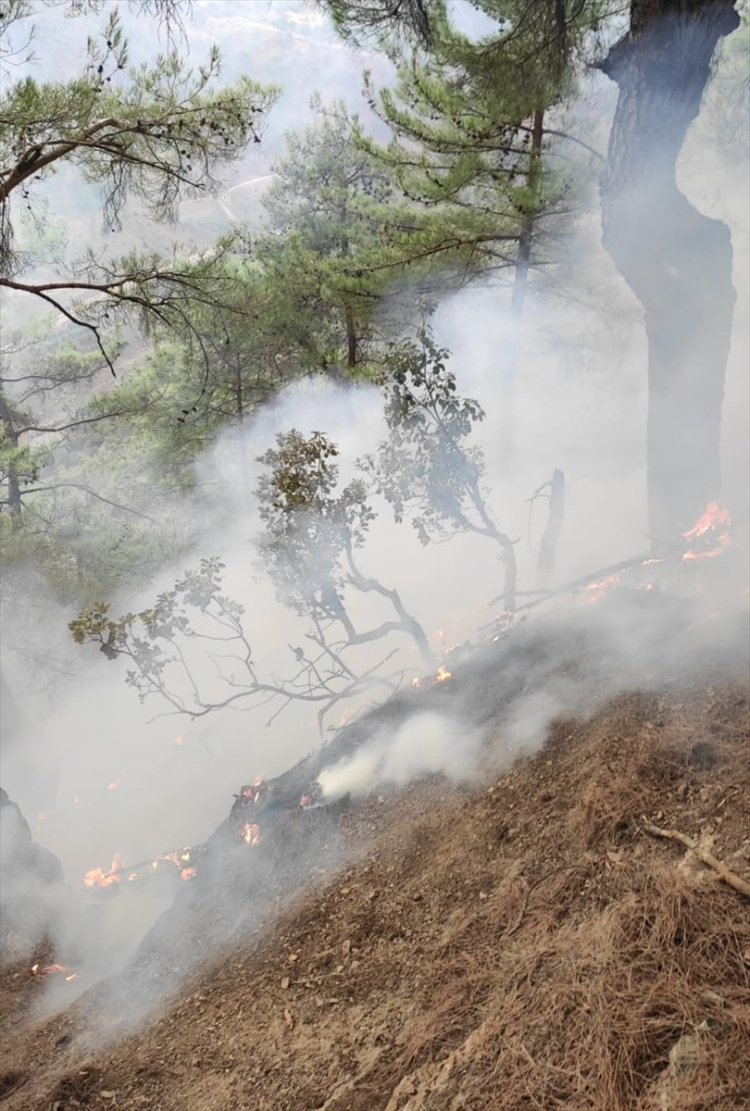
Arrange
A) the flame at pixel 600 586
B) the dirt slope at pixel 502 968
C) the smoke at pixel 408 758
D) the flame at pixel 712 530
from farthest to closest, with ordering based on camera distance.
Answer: the flame at pixel 600 586
the flame at pixel 712 530
the smoke at pixel 408 758
the dirt slope at pixel 502 968

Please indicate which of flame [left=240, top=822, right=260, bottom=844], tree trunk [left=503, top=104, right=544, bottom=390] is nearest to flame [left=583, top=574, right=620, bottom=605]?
flame [left=240, top=822, right=260, bottom=844]

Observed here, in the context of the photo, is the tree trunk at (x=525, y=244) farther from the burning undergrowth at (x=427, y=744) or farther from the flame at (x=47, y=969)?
the flame at (x=47, y=969)

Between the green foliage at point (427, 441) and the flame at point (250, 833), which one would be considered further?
the green foliage at point (427, 441)

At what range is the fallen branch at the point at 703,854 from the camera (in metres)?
2.73

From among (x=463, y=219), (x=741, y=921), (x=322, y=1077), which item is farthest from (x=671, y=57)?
(x=322, y=1077)

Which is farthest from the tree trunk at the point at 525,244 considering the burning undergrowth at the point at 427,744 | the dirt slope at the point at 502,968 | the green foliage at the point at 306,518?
the dirt slope at the point at 502,968

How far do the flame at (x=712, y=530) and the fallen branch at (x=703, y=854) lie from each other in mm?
4609

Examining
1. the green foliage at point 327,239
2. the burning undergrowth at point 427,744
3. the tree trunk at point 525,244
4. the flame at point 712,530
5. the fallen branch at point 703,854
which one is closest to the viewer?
the fallen branch at point 703,854

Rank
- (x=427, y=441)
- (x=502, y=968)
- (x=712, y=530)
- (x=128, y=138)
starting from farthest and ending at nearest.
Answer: (x=427, y=441) → (x=712, y=530) → (x=128, y=138) → (x=502, y=968)

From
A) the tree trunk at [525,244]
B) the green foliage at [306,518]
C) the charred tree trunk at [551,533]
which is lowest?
the charred tree trunk at [551,533]

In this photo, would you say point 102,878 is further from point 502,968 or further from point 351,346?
point 351,346

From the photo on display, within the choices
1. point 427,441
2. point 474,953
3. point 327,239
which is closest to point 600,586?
point 427,441

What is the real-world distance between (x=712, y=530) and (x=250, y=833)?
5816 mm

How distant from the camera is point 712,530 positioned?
7.27m
